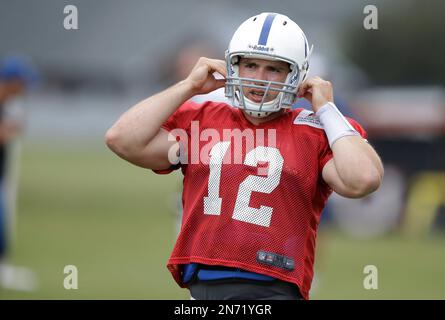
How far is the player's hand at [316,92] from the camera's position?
4.59 m

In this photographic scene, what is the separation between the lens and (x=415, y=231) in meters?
13.7

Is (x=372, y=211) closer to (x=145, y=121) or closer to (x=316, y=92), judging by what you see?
(x=316, y=92)

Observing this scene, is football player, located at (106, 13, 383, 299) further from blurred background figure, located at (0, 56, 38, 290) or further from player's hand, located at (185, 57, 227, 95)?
blurred background figure, located at (0, 56, 38, 290)

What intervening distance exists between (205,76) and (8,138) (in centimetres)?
535

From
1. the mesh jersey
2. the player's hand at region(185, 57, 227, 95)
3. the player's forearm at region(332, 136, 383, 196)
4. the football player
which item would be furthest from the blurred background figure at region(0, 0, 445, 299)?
the player's forearm at region(332, 136, 383, 196)

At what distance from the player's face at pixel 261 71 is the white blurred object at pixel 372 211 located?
30.4 feet

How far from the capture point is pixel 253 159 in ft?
14.7

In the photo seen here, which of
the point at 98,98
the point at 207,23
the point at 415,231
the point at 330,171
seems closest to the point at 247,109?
the point at 330,171

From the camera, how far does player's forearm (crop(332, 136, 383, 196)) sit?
14.2 ft

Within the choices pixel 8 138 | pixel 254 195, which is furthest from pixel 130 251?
pixel 254 195

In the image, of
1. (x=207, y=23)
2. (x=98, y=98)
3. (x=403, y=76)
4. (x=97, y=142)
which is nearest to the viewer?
(x=403, y=76)

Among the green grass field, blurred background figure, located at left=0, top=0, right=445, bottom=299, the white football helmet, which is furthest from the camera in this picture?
blurred background figure, located at left=0, top=0, right=445, bottom=299

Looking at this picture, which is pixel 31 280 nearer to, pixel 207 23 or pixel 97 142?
pixel 97 142

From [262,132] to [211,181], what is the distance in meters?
0.33
